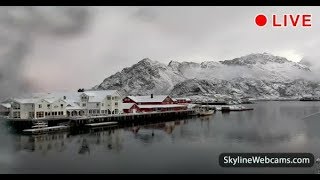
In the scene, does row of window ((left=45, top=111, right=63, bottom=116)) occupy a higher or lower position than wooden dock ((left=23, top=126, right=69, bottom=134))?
higher

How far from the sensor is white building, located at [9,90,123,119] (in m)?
56.5

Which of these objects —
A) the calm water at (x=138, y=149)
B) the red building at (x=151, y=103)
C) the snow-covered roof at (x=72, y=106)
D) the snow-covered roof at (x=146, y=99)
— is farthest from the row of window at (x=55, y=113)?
the snow-covered roof at (x=146, y=99)

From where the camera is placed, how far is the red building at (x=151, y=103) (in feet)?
256

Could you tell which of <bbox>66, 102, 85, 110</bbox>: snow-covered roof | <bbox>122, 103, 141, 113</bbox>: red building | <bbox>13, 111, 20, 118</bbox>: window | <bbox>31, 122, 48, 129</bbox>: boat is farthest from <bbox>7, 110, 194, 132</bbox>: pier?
<bbox>66, 102, 85, 110</bbox>: snow-covered roof

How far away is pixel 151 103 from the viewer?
8250 centimetres

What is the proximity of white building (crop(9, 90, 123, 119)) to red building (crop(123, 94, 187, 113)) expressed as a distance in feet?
22.8

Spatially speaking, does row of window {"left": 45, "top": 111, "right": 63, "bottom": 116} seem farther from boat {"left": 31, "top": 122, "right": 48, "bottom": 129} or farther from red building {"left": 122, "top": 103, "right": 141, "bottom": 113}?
red building {"left": 122, "top": 103, "right": 141, "bottom": 113}

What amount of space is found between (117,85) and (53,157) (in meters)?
150

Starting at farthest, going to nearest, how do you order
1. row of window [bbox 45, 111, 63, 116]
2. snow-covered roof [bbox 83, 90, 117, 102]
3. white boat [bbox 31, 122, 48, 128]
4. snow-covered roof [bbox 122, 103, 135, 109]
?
snow-covered roof [bbox 122, 103, 135, 109] < snow-covered roof [bbox 83, 90, 117, 102] < row of window [bbox 45, 111, 63, 116] < white boat [bbox 31, 122, 48, 128]

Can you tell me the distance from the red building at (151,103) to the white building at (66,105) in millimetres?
6936

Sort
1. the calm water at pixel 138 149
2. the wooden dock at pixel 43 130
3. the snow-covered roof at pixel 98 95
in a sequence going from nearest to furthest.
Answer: the calm water at pixel 138 149 < the wooden dock at pixel 43 130 < the snow-covered roof at pixel 98 95

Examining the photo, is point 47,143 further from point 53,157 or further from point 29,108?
point 29,108

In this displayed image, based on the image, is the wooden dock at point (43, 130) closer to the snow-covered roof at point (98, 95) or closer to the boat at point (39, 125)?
the boat at point (39, 125)
